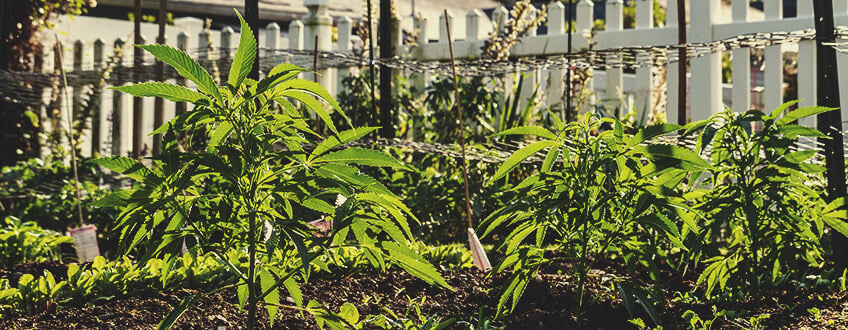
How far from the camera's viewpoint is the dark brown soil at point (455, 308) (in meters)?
2.77

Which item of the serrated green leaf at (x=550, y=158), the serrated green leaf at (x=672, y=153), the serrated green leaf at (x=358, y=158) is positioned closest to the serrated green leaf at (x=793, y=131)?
the serrated green leaf at (x=672, y=153)

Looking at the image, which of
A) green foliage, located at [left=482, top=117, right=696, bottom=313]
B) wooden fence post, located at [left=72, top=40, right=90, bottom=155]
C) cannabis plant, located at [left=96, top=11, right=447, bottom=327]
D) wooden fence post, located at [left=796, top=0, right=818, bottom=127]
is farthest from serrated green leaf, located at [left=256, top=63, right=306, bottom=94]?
wooden fence post, located at [left=72, top=40, right=90, bottom=155]

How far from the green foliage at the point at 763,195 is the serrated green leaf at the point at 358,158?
0.99m

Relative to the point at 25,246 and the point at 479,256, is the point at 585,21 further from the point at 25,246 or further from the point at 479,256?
the point at 25,246

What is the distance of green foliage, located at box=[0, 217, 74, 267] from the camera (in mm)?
3895

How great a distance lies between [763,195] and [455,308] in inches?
39.8

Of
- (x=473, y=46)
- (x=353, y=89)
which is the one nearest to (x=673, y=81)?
(x=473, y=46)

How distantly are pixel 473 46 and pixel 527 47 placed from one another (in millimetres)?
422

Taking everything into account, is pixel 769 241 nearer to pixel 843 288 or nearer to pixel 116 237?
pixel 843 288

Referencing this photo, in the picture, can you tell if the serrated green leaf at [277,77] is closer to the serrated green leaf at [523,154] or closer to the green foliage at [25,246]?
the serrated green leaf at [523,154]

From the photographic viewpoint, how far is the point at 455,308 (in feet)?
9.57

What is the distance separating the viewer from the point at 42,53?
7445mm

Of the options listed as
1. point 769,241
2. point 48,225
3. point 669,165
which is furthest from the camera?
point 48,225

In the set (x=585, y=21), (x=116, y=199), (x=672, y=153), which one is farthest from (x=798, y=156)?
(x=585, y=21)
